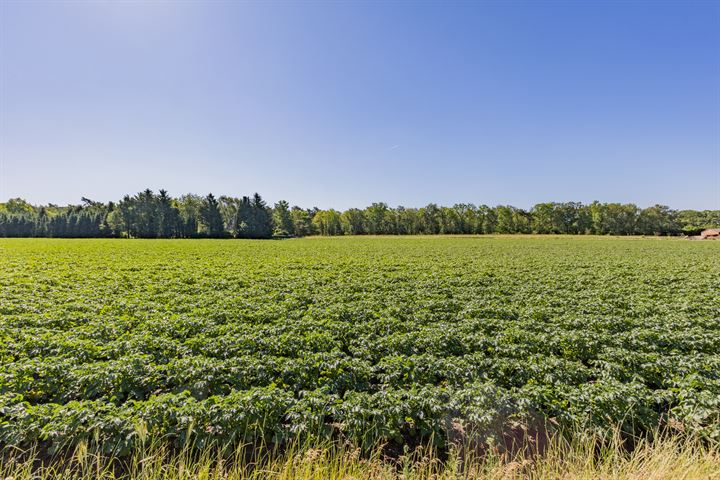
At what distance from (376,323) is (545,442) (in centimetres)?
547

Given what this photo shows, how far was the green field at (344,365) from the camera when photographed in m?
4.66

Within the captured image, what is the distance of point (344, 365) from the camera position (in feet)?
21.8

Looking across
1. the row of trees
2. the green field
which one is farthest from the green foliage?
the green field

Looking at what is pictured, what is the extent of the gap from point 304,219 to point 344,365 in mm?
114689

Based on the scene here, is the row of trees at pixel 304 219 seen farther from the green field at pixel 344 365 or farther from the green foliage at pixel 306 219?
the green field at pixel 344 365

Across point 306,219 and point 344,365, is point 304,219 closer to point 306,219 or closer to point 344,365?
point 306,219

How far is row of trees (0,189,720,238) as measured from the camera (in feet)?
287

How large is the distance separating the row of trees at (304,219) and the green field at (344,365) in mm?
82460

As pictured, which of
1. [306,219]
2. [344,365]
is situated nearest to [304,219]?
[306,219]

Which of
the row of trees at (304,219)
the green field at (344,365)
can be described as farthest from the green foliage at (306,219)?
the green field at (344,365)

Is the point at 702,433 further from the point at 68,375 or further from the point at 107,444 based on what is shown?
the point at 68,375

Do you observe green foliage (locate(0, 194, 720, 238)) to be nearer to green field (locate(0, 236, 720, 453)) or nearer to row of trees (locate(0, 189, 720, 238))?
row of trees (locate(0, 189, 720, 238))

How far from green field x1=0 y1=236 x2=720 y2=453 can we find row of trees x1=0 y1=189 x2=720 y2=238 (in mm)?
82460

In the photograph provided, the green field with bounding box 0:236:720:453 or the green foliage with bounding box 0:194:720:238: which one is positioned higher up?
the green foliage with bounding box 0:194:720:238
